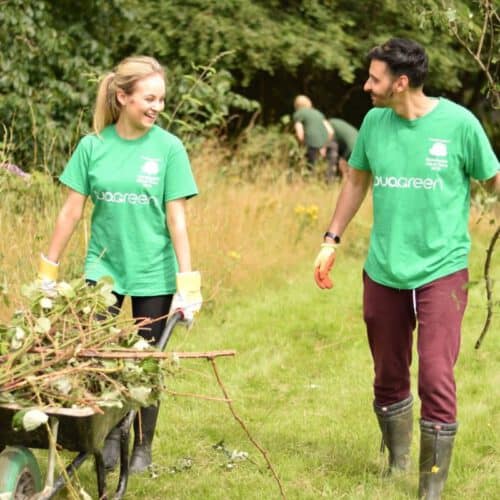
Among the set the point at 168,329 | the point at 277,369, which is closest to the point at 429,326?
the point at 168,329

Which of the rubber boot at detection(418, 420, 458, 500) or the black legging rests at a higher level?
the black legging

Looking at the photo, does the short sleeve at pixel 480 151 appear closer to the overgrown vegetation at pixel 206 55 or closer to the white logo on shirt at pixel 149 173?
the overgrown vegetation at pixel 206 55

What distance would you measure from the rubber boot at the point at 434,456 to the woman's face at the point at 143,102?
1.61 metres

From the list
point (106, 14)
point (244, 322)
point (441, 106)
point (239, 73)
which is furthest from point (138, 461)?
point (239, 73)

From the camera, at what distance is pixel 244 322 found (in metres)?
7.78

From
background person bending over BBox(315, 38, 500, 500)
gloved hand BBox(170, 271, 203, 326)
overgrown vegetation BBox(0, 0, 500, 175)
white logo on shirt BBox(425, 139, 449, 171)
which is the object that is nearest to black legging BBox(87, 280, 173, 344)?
gloved hand BBox(170, 271, 203, 326)

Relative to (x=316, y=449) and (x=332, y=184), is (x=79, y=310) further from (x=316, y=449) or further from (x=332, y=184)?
(x=332, y=184)

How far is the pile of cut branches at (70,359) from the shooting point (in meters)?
3.37

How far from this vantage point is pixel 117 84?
4.64 meters

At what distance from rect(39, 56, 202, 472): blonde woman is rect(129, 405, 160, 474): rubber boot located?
454mm

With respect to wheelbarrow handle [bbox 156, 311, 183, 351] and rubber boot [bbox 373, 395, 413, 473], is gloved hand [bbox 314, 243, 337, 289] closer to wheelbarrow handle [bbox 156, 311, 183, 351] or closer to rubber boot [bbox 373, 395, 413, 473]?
rubber boot [bbox 373, 395, 413, 473]

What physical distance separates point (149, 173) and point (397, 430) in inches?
58.0

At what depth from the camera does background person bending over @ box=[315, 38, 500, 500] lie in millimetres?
4355

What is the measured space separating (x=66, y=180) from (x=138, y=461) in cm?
123
